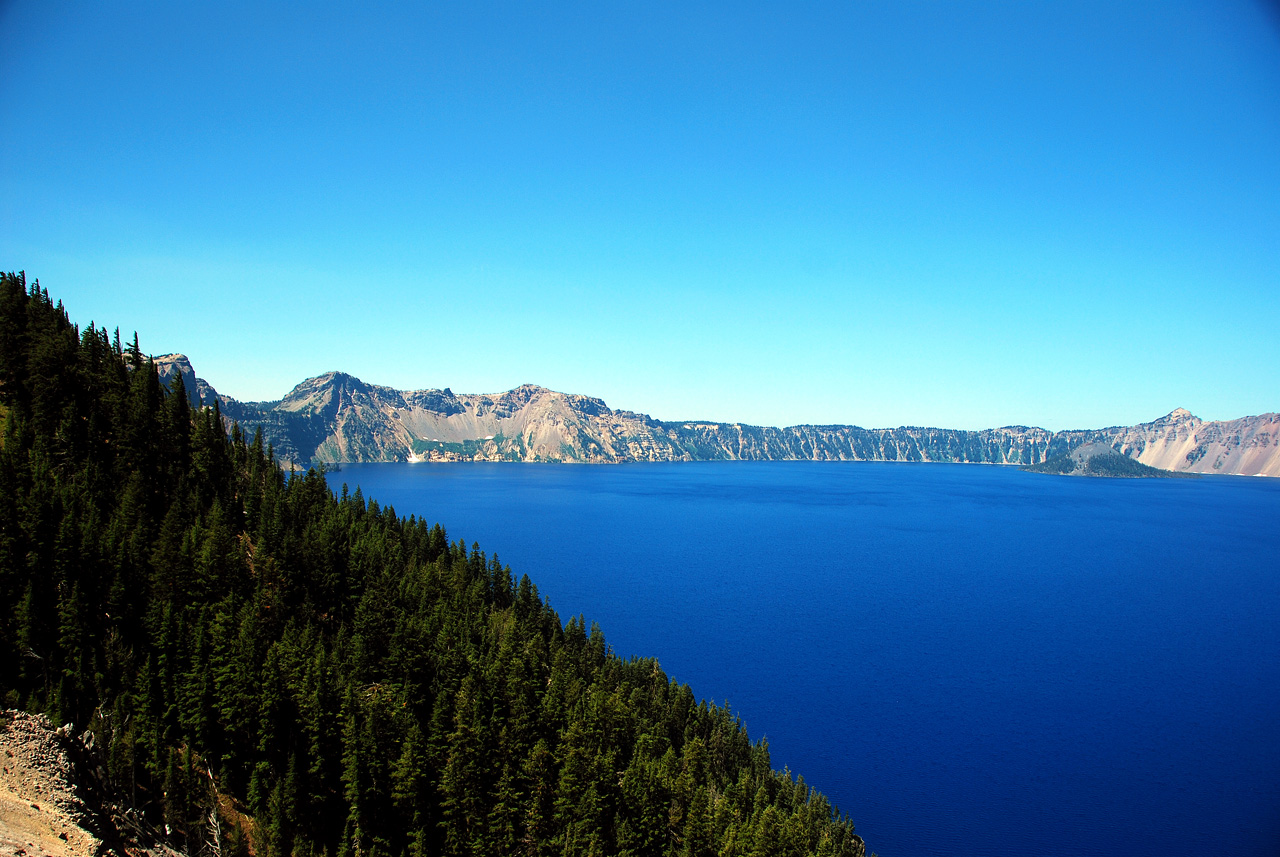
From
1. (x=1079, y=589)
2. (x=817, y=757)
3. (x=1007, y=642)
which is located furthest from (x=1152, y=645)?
(x=817, y=757)

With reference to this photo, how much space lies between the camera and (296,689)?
52000 mm

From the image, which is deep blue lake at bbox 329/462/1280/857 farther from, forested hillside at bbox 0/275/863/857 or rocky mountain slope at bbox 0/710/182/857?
rocky mountain slope at bbox 0/710/182/857

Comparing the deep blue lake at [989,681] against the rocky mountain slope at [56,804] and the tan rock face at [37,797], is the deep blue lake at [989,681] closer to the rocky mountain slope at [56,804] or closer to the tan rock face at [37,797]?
the rocky mountain slope at [56,804]

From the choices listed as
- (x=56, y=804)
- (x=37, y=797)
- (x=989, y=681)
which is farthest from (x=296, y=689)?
(x=989, y=681)

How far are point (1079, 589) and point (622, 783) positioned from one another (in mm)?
140133

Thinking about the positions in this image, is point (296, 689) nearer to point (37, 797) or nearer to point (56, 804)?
point (56, 804)

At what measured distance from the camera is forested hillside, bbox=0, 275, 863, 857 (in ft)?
155

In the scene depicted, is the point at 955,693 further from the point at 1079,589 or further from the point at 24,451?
the point at 24,451

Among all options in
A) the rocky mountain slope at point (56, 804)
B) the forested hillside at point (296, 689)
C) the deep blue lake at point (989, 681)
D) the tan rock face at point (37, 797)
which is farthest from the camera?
the deep blue lake at point (989, 681)

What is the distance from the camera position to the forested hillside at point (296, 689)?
47156 mm

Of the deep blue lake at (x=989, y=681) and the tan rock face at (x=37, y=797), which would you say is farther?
the deep blue lake at (x=989, y=681)

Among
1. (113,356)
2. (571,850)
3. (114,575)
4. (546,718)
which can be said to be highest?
(113,356)

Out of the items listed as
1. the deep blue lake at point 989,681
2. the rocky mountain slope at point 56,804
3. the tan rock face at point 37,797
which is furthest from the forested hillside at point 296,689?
the deep blue lake at point 989,681

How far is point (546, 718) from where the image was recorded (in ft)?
192
